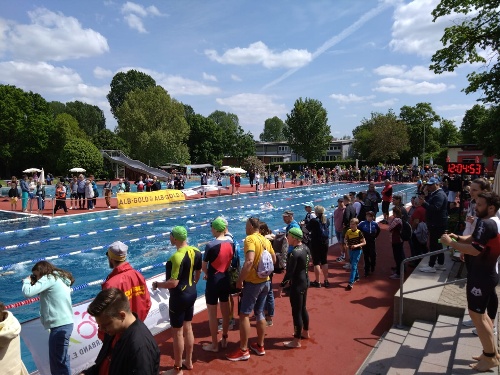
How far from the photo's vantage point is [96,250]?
42.2 ft

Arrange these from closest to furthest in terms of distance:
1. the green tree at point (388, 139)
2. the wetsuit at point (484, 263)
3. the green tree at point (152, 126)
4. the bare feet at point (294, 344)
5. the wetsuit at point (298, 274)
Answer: the wetsuit at point (484, 263) → the wetsuit at point (298, 274) → the bare feet at point (294, 344) → the green tree at point (152, 126) → the green tree at point (388, 139)

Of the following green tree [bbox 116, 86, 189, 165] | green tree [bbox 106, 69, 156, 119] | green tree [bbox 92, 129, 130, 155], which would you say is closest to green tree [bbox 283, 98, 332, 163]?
green tree [bbox 116, 86, 189, 165]

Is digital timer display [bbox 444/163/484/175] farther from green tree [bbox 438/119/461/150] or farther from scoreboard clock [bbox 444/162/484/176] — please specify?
green tree [bbox 438/119/461/150]

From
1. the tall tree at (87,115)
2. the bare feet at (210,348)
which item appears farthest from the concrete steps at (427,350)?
the tall tree at (87,115)

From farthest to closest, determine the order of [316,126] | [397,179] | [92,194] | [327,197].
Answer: [316,126] < [397,179] < [327,197] < [92,194]

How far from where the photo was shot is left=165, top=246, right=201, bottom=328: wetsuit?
4.47 metres

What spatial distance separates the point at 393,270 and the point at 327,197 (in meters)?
20.9

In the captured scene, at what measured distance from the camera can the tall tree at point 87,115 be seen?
3851 inches

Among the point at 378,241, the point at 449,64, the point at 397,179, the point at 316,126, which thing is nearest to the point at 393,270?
the point at 378,241

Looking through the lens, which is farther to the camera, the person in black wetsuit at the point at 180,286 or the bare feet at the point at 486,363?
the person in black wetsuit at the point at 180,286

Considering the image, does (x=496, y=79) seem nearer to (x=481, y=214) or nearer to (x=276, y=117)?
(x=481, y=214)

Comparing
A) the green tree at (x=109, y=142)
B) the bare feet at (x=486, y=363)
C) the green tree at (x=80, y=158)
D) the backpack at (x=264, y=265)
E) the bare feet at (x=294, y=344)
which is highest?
the green tree at (x=109, y=142)

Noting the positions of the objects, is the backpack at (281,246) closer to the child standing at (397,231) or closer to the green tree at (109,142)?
the child standing at (397,231)

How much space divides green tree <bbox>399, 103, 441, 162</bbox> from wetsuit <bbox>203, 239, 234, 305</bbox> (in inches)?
2778
